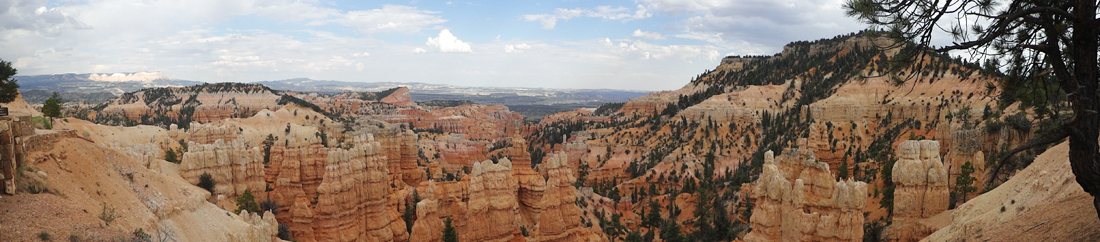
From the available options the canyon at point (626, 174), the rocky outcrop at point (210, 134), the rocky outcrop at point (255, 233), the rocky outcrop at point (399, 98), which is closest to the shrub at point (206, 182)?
the canyon at point (626, 174)

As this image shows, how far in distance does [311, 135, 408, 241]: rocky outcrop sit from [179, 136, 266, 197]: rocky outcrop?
428 centimetres

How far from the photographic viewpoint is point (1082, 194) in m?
11.9

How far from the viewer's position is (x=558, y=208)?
113 feet

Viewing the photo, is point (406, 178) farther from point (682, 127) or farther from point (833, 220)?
point (682, 127)

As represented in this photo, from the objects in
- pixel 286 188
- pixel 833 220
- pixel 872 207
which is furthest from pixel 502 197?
pixel 872 207

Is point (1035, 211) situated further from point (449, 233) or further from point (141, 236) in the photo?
point (449, 233)

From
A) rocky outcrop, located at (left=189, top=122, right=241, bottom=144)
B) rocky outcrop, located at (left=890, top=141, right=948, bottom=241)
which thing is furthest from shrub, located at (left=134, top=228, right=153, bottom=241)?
rocky outcrop, located at (left=189, top=122, right=241, bottom=144)

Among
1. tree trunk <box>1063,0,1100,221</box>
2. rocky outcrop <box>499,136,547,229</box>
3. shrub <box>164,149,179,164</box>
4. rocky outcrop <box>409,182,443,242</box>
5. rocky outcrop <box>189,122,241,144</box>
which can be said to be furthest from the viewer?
rocky outcrop <box>189,122,241,144</box>

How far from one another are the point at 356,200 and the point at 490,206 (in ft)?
27.3

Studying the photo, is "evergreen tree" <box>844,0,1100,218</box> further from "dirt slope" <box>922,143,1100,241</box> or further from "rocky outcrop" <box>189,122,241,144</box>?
"rocky outcrop" <box>189,122,241,144</box>

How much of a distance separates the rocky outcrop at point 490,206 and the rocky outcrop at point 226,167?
1327cm

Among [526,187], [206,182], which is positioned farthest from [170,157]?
[526,187]

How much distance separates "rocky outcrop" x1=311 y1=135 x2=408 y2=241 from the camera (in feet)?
108

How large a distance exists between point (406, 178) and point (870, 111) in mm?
49186
